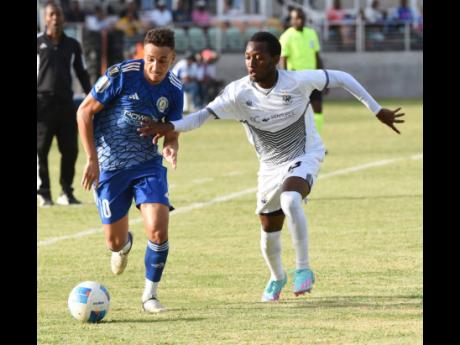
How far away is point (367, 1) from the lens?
46469mm

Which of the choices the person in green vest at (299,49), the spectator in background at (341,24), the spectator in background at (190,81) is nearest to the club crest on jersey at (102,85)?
the person in green vest at (299,49)

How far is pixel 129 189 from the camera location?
10.5m

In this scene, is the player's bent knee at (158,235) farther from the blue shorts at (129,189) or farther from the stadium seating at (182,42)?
the stadium seating at (182,42)

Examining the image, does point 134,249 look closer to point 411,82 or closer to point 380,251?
point 380,251

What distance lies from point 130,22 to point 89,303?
102 ft

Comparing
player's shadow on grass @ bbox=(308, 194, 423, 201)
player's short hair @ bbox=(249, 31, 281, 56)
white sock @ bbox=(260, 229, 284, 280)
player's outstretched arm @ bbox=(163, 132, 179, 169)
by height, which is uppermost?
player's short hair @ bbox=(249, 31, 281, 56)

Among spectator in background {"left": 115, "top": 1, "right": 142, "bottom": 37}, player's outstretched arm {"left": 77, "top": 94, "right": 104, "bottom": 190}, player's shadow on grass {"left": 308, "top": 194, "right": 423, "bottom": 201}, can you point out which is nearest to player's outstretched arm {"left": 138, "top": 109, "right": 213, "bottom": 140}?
player's outstretched arm {"left": 77, "top": 94, "right": 104, "bottom": 190}

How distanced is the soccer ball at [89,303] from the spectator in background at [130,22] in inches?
1181

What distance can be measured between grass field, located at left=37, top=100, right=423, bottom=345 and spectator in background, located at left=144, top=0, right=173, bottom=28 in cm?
1985

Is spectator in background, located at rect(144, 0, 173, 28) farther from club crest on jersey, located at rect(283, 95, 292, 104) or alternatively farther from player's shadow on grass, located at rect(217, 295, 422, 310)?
player's shadow on grass, located at rect(217, 295, 422, 310)

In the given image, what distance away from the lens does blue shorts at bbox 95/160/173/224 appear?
10242 mm
